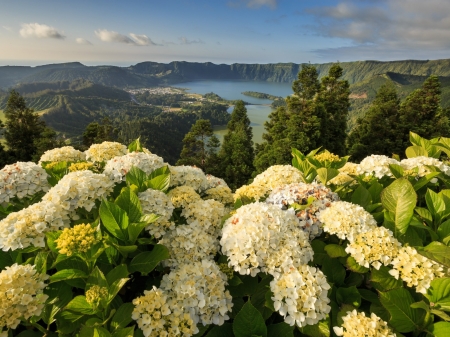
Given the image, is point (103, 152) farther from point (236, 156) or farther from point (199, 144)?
point (236, 156)

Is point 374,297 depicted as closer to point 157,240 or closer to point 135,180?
point 157,240

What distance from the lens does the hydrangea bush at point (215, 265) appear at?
171 centimetres

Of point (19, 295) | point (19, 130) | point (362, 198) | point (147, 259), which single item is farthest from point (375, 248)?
point (19, 130)

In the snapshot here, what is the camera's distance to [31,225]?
205 cm

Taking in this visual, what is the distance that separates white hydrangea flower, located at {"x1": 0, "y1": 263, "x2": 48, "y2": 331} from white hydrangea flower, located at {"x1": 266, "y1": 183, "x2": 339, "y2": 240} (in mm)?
2012

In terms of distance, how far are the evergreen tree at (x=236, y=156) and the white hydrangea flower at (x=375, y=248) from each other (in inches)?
1296

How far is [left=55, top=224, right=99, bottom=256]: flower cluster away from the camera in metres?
1.78

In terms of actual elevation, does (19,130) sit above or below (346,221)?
below

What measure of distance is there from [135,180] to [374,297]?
2.38 metres

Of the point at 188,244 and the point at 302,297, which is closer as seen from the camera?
the point at 302,297

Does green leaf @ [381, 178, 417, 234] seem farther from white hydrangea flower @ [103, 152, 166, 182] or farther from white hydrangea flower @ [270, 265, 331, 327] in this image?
white hydrangea flower @ [103, 152, 166, 182]

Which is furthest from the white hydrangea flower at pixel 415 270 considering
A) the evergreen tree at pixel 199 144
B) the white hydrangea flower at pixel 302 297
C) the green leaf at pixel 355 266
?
the evergreen tree at pixel 199 144

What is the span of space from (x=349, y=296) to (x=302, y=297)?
51cm

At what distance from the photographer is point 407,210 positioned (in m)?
2.26
